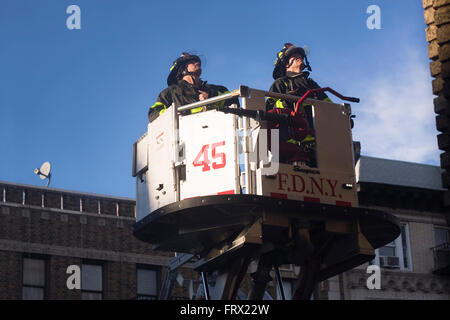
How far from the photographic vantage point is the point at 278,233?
558 inches

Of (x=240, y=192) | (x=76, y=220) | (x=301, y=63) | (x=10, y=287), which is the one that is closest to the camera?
(x=240, y=192)

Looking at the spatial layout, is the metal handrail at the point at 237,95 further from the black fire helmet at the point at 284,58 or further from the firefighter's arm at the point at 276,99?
the black fire helmet at the point at 284,58

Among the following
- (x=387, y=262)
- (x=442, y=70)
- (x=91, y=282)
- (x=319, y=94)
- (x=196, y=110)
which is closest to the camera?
(x=196, y=110)

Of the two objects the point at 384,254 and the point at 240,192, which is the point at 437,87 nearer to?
the point at 240,192

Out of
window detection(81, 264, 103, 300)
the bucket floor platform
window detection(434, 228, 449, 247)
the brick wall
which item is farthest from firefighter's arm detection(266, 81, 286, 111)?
window detection(434, 228, 449, 247)

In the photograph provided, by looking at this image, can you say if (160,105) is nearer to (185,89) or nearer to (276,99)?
(185,89)

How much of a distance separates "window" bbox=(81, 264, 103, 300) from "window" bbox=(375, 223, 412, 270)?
10.7 meters

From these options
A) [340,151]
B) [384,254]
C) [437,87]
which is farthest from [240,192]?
[384,254]

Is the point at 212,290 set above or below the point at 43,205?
A: below

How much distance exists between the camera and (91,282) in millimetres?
30938

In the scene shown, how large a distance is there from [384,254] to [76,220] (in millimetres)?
12038

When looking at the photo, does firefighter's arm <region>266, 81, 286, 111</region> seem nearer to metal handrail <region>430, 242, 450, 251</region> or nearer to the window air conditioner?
the window air conditioner

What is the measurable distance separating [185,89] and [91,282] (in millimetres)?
16533

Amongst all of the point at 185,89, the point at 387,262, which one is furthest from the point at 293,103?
the point at 387,262
